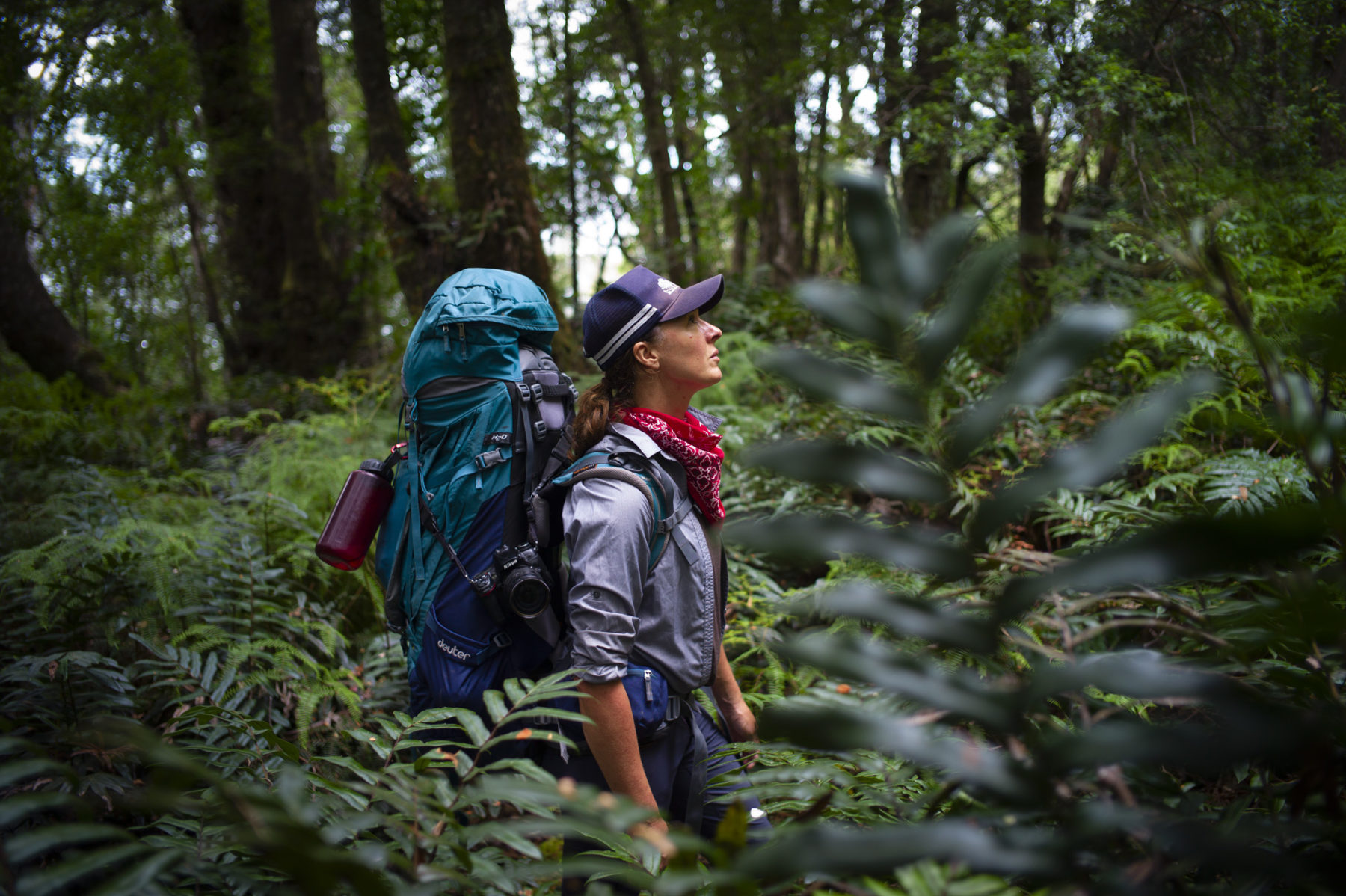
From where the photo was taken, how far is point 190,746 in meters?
2.11

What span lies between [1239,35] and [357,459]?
612cm

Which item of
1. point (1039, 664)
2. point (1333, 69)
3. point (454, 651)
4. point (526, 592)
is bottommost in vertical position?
point (454, 651)

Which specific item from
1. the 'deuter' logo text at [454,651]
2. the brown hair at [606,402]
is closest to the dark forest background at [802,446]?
the 'deuter' logo text at [454,651]

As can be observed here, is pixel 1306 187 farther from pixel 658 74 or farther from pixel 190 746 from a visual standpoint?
pixel 658 74

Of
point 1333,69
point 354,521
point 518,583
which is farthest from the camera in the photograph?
point 1333,69

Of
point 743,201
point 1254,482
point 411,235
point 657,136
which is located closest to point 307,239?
point 657,136

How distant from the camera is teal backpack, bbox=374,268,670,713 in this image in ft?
7.54

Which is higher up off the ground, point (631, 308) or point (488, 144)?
point (488, 144)

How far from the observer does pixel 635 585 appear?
2.03m

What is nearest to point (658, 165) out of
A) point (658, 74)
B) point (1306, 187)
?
point (658, 74)

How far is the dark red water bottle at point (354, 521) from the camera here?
2.51m

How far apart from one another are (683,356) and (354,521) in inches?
48.0

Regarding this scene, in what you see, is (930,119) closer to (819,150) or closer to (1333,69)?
(1333,69)

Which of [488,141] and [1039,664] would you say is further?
[488,141]
